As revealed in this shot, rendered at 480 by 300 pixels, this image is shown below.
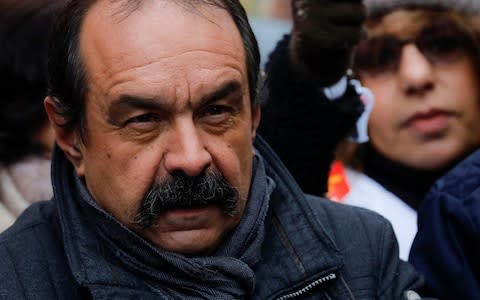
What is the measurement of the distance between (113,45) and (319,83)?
1.10 meters

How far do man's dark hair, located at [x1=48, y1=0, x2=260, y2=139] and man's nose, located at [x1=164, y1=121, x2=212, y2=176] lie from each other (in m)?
0.29

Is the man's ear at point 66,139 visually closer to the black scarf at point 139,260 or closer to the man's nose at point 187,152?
the black scarf at point 139,260

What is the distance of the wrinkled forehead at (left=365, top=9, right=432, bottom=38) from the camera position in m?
3.75

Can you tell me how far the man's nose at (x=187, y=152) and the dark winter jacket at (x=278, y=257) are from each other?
11.5 inches

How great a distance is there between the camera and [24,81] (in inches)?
138

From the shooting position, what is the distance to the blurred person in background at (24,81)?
11.4ft

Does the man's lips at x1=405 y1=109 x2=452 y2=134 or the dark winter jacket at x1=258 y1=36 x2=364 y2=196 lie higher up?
the dark winter jacket at x1=258 y1=36 x2=364 y2=196

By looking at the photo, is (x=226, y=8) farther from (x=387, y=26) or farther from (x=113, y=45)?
(x=387, y=26)

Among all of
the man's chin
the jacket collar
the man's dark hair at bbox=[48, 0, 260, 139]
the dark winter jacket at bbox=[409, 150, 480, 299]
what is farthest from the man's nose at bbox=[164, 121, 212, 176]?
the dark winter jacket at bbox=[409, 150, 480, 299]

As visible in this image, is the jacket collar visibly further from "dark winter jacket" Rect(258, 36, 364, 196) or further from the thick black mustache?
"dark winter jacket" Rect(258, 36, 364, 196)

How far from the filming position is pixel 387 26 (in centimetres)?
379

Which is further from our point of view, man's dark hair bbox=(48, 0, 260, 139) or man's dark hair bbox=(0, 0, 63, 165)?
man's dark hair bbox=(0, 0, 63, 165)

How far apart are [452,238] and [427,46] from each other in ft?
3.84

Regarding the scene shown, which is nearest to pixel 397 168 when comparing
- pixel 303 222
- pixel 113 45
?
pixel 303 222
